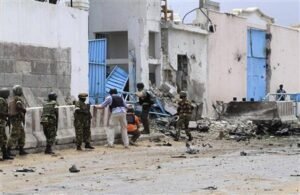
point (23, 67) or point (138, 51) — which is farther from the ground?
point (138, 51)

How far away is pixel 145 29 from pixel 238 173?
13.7 m

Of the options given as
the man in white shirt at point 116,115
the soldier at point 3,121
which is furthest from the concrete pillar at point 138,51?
the soldier at point 3,121

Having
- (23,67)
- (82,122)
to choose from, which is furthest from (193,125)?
(82,122)

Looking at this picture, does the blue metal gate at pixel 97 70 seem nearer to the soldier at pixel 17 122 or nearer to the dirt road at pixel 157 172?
the dirt road at pixel 157 172

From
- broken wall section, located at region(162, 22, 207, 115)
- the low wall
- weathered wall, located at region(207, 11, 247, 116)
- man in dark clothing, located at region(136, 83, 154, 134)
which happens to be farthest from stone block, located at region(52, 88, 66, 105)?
weathered wall, located at region(207, 11, 247, 116)

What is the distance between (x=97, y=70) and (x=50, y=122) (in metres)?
8.47

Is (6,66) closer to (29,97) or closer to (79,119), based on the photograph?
(29,97)

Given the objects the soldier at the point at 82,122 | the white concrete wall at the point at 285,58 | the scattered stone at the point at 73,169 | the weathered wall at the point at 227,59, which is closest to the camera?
the scattered stone at the point at 73,169

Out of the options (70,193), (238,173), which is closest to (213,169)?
(238,173)

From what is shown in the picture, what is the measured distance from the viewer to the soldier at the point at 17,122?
1259cm

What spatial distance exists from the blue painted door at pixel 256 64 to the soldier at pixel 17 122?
1954 cm

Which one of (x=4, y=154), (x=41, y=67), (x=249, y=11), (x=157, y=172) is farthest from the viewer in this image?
(x=249, y=11)

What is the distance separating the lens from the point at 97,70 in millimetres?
22031

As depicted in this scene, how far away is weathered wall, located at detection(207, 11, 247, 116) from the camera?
27781 mm
